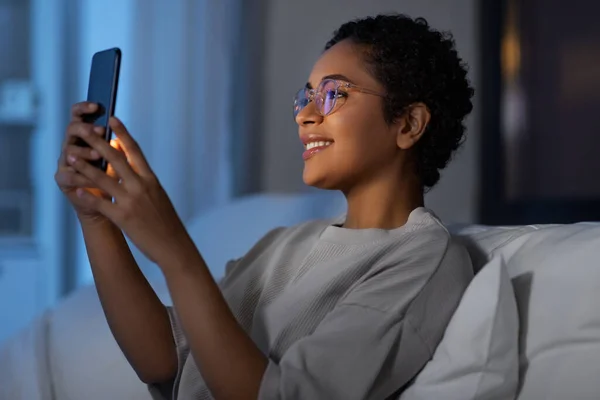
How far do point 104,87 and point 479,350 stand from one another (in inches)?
25.2

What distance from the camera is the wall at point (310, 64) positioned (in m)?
2.99

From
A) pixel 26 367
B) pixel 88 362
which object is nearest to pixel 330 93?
pixel 88 362

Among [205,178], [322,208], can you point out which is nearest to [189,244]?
[322,208]

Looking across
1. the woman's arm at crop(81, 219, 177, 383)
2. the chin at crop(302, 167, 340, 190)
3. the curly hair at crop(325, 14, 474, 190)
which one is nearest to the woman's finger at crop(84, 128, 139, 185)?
the woman's arm at crop(81, 219, 177, 383)

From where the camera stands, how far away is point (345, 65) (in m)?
1.29

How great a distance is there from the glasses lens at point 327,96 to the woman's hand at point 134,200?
404 mm

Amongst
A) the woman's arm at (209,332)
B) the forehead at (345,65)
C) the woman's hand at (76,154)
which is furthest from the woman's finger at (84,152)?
the forehead at (345,65)

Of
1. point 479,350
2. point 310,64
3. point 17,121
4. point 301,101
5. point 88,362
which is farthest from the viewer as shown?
point 17,121

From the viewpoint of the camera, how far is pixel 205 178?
319 cm

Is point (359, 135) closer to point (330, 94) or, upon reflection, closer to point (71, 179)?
point (330, 94)

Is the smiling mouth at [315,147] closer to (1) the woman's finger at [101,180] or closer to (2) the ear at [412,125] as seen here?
(2) the ear at [412,125]

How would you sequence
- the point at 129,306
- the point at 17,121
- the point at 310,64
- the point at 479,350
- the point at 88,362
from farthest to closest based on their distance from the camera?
1. the point at 17,121
2. the point at 310,64
3. the point at 88,362
4. the point at 129,306
5. the point at 479,350

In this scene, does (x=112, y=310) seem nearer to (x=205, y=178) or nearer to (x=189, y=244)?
(x=189, y=244)

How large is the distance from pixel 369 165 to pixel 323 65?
20 centimetres
